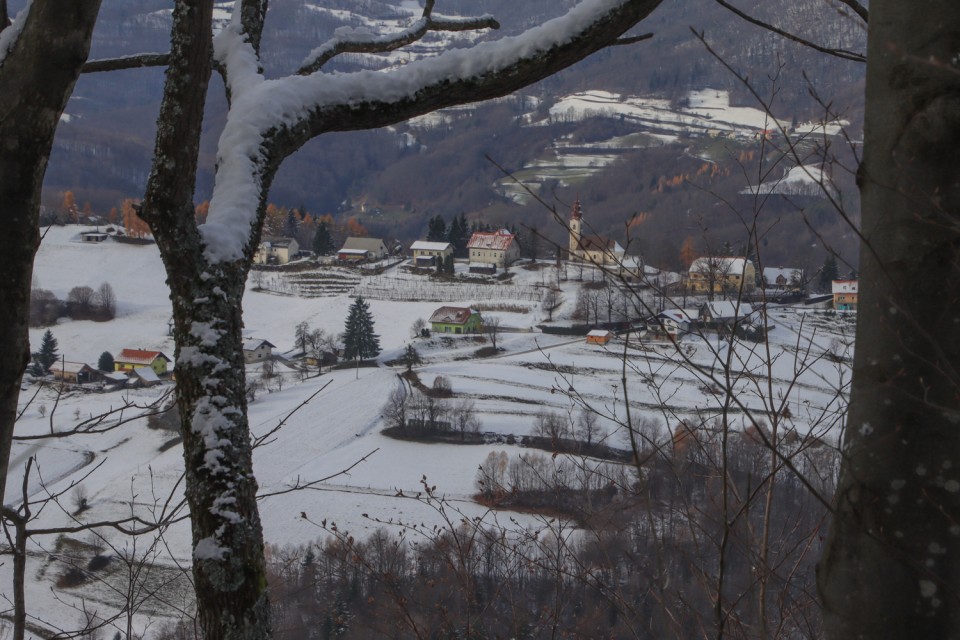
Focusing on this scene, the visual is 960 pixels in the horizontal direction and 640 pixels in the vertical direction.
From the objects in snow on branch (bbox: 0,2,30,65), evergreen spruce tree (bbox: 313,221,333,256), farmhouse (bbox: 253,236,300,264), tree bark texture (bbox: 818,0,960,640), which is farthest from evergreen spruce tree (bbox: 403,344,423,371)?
tree bark texture (bbox: 818,0,960,640)

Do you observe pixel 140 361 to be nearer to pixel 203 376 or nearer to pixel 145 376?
pixel 145 376

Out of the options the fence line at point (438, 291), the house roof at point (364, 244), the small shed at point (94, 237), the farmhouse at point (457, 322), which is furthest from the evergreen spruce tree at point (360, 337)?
the small shed at point (94, 237)

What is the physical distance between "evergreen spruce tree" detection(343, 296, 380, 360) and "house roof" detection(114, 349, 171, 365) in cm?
702

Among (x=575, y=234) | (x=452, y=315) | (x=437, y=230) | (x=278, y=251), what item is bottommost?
(x=452, y=315)

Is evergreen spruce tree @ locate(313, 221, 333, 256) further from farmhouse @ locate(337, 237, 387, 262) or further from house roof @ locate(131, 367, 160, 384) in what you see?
house roof @ locate(131, 367, 160, 384)

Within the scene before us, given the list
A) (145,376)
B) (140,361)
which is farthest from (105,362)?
(145,376)

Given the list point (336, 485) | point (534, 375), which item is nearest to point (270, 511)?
point (336, 485)

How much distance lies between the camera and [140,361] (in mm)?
28172

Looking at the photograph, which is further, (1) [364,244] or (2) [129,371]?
(1) [364,244]

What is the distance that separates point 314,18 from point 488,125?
7030cm

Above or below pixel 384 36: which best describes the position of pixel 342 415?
below

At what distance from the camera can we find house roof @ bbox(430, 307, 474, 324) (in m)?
30.5

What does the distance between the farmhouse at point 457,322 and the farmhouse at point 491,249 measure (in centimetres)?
1269

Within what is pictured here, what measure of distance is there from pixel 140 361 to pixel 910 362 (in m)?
30.6
